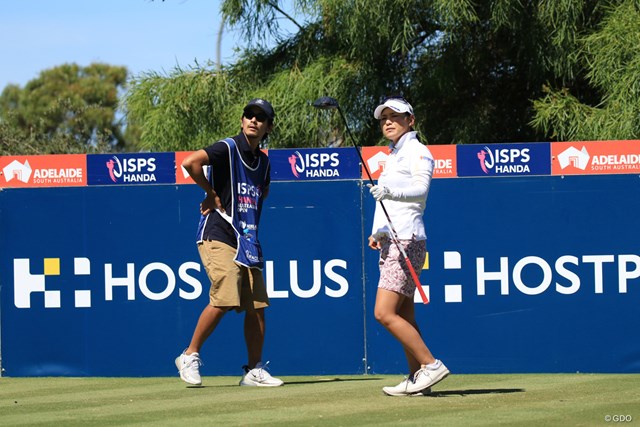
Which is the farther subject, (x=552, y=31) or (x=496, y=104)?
(x=496, y=104)

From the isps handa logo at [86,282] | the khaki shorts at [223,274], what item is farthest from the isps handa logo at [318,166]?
the khaki shorts at [223,274]

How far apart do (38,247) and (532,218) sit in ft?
13.0

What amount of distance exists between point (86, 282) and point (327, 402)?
10.4 ft

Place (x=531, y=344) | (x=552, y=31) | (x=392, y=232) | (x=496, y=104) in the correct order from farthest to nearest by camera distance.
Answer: (x=496, y=104), (x=552, y=31), (x=531, y=344), (x=392, y=232)

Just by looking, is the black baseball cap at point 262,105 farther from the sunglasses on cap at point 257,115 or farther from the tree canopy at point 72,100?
the tree canopy at point 72,100

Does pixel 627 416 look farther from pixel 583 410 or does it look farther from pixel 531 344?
pixel 531 344

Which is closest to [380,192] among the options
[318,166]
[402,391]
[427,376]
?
[427,376]

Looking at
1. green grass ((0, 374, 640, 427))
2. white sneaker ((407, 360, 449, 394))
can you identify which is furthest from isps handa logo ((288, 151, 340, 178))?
white sneaker ((407, 360, 449, 394))

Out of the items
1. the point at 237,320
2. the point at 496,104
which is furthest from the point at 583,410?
the point at 496,104

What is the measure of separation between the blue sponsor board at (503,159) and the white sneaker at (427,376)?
2.55 metres

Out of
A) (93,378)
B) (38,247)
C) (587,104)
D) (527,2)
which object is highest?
(527,2)

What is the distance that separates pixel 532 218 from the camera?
9625mm

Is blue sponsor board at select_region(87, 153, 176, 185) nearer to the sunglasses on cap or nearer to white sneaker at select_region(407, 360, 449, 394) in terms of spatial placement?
the sunglasses on cap

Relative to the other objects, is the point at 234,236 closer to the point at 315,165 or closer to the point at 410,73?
the point at 315,165
